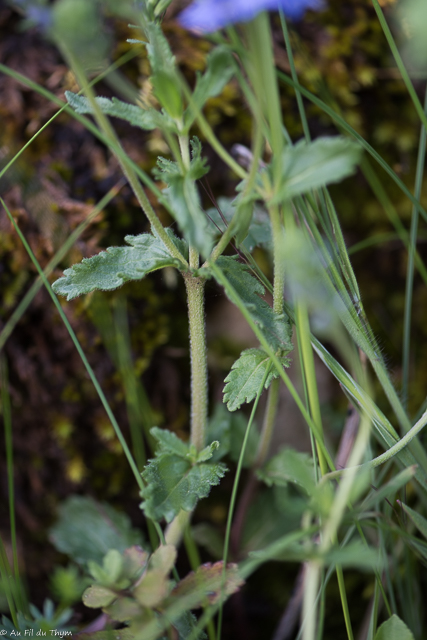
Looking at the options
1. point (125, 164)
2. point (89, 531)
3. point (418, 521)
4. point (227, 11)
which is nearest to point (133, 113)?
point (125, 164)

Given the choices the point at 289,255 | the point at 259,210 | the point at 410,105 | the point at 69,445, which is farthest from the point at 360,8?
the point at 69,445

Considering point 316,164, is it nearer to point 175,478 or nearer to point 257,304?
point 257,304

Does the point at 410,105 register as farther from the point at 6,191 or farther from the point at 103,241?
the point at 6,191

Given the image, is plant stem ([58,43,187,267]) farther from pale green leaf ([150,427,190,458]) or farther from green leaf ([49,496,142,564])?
green leaf ([49,496,142,564])

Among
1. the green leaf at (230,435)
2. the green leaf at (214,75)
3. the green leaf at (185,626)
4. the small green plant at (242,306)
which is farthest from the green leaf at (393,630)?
the green leaf at (214,75)

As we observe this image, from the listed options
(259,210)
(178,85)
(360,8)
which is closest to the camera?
(178,85)

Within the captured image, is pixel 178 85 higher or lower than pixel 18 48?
lower

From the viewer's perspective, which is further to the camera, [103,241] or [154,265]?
[103,241]
